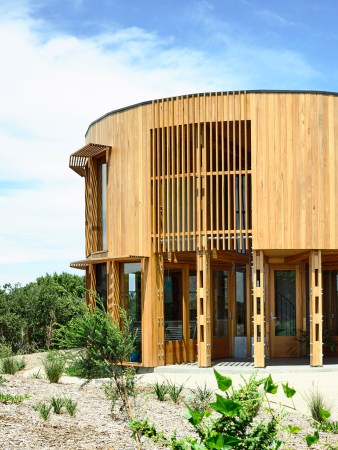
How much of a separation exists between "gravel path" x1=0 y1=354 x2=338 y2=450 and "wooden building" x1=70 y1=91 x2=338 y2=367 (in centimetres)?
550

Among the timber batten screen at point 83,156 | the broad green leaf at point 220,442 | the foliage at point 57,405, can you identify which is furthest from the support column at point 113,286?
the broad green leaf at point 220,442

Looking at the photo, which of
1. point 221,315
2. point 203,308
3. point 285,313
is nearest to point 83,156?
point 221,315

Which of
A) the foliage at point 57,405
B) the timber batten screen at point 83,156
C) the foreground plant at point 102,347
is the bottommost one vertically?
the foliage at point 57,405

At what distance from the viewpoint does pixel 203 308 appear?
16344mm

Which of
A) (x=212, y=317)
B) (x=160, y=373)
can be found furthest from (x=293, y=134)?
(x=160, y=373)

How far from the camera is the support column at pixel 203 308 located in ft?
53.2

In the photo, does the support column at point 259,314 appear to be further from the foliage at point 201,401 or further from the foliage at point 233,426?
the foliage at point 233,426

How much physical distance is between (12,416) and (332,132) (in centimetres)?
1044

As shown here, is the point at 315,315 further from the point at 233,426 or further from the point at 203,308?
the point at 233,426

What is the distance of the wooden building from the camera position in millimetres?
16266

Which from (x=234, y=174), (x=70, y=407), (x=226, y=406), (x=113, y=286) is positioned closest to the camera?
(x=226, y=406)

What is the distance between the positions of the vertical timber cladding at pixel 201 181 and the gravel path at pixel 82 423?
18.7ft

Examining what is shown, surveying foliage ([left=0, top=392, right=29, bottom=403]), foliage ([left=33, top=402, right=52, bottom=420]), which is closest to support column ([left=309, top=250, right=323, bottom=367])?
foliage ([left=0, top=392, right=29, bottom=403])

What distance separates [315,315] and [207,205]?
3480 millimetres
